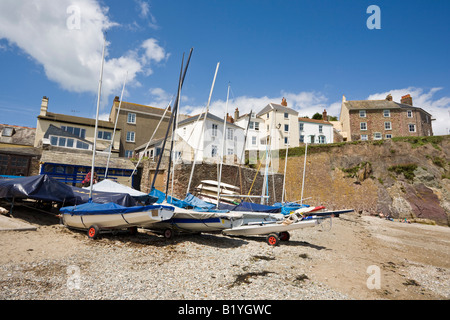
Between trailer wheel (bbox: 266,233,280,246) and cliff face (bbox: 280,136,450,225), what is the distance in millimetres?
25911

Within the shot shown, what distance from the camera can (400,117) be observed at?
4481 cm

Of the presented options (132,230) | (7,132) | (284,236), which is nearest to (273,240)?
(284,236)

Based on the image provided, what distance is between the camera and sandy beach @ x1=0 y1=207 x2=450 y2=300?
18.7 ft

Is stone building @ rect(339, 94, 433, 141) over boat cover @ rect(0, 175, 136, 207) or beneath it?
over

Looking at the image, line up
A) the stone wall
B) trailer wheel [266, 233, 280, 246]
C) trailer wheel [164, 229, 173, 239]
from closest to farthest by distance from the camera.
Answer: trailer wheel [164, 229, 173, 239] < trailer wheel [266, 233, 280, 246] < the stone wall

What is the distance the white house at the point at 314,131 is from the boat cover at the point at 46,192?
43.8m

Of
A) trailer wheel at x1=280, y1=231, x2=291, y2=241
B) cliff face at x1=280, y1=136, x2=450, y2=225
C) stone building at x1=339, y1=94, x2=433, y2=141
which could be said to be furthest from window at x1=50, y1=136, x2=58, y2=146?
stone building at x1=339, y1=94, x2=433, y2=141

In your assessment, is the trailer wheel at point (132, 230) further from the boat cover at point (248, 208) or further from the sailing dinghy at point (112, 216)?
the boat cover at point (248, 208)

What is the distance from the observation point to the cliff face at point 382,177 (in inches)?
1179

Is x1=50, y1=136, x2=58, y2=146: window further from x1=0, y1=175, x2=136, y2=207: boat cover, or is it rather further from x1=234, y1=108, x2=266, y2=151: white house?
x1=234, y1=108, x2=266, y2=151: white house

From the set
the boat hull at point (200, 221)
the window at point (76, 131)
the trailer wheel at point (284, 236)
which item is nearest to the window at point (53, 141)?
the window at point (76, 131)
